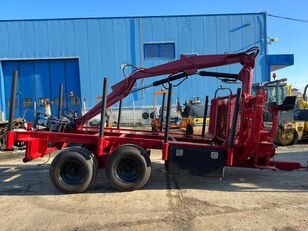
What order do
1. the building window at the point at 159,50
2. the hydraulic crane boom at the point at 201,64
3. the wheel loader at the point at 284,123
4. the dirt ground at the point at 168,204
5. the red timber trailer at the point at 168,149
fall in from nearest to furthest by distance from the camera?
the dirt ground at the point at 168,204
the red timber trailer at the point at 168,149
the hydraulic crane boom at the point at 201,64
the wheel loader at the point at 284,123
the building window at the point at 159,50

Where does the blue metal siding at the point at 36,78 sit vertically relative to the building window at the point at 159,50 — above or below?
below

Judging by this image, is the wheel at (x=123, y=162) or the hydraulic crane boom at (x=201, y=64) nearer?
the wheel at (x=123, y=162)

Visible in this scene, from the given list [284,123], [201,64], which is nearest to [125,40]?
[284,123]

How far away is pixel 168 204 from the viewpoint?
5.71m

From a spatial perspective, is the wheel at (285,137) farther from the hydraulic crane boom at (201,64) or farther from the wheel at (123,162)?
the wheel at (123,162)

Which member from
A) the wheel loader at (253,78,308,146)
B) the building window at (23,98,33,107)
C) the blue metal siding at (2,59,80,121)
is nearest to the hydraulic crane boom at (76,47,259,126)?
the wheel loader at (253,78,308,146)

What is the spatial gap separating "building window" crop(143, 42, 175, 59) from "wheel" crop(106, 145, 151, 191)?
17008 millimetres

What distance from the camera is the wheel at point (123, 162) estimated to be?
6.39m

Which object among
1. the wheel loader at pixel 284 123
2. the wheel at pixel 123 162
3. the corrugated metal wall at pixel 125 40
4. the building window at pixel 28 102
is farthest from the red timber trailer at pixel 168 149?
the building window at pixel 28 102

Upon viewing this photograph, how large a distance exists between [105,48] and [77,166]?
17140 millimetres

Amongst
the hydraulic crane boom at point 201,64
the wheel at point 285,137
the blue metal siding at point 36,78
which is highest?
the blue metal siding at point 36,78

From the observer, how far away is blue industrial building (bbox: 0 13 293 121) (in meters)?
22.4

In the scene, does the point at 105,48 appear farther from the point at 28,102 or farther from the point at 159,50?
the point at 28,102

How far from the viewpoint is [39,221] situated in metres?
5.05
